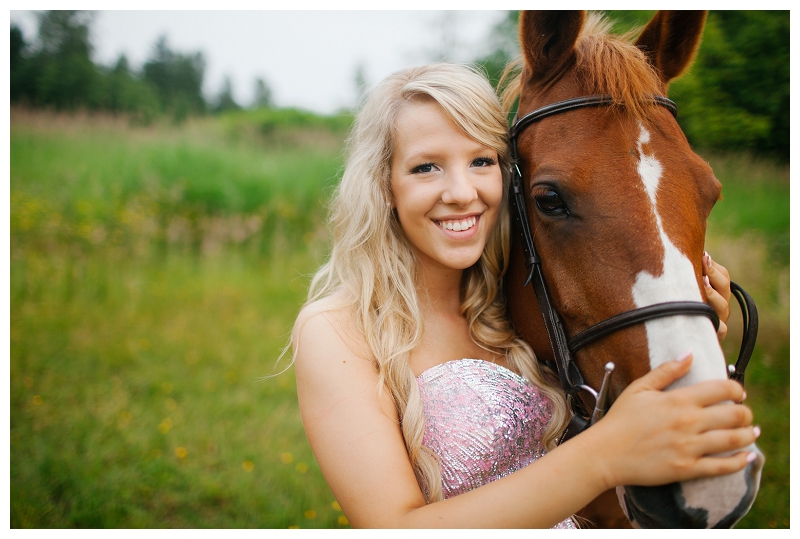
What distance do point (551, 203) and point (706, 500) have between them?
83cm

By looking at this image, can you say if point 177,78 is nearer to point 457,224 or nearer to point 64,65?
point 64,65

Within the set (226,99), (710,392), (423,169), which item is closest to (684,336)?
(710,392)

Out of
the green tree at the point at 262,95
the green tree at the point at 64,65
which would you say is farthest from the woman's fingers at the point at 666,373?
the green tree at the point at 262,95

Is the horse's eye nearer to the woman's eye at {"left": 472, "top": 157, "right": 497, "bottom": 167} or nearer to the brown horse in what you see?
the brown horse

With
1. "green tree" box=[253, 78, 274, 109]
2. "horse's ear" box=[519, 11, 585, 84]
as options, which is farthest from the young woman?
"green tree" box=[253, 78, 274, 109]

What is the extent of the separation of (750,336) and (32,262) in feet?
26.1

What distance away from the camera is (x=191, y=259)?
7.23 metres

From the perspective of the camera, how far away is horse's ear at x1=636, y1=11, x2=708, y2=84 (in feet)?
5.44

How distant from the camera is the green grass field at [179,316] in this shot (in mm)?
3555

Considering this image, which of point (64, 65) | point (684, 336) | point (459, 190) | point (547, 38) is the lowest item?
point (684, 336)

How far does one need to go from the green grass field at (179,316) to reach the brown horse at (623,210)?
5.39ft

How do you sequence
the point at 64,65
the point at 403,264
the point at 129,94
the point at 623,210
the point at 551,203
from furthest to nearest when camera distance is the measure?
the point at 129,94, the point at 64,65, the point at 403,264, the point at 551,203, the point at 623,210

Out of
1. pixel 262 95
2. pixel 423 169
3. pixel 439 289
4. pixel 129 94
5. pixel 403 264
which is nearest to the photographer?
pixel 423 169

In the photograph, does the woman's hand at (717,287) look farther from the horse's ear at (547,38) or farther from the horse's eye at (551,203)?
the horse's ear at (547,38)
